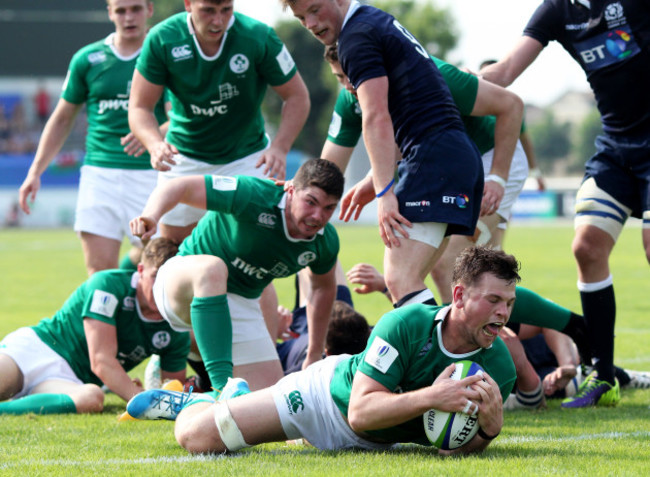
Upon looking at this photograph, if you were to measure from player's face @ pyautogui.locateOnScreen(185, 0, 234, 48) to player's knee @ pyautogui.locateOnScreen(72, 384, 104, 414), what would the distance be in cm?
229

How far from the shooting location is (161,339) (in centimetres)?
604

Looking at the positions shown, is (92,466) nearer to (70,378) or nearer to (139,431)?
(139,431)

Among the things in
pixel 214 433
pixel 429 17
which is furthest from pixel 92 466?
pixel 429 17

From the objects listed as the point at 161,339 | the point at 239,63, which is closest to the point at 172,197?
the point at 161,339

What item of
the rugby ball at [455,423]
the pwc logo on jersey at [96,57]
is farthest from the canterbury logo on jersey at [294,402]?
the pwc logo on jersey at [96,57]

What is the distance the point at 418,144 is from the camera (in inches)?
189

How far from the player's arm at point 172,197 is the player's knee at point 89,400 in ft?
4.03

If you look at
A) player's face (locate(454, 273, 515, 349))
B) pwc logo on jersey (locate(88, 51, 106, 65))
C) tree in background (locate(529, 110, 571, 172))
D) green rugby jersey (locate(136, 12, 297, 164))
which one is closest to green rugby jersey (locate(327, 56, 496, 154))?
green rugby jersey (locate(136, 12, 297, 164))

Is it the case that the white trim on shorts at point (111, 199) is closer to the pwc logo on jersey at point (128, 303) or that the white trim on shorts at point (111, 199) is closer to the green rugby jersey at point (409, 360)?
the pwc logo on jersey at point (128, 303)

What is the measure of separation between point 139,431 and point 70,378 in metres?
1.26

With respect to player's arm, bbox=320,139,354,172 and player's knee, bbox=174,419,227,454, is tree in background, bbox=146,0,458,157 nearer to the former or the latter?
player's arm, bbox=320,139,354,172

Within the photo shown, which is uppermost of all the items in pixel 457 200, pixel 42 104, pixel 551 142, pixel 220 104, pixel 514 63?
pixel 514 63

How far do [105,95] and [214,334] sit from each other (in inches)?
131

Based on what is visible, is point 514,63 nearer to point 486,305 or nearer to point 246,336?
point 246,336
